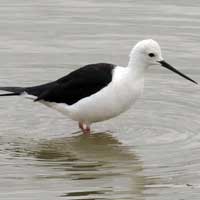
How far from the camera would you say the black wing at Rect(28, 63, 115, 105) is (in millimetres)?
11930

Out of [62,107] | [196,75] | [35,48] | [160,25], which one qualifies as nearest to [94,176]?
[62,107]

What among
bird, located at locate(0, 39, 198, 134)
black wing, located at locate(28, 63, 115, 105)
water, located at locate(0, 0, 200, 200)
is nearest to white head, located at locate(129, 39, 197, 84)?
bird, located at locate(0, 39, 198, 134)

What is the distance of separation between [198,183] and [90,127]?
2626mm

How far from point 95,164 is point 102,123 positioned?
1.81m

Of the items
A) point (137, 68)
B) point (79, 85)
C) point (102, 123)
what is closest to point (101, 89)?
point (79, 85)

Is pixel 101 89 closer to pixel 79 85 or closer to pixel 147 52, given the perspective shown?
pixel 79 85

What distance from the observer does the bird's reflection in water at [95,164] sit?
10.3m

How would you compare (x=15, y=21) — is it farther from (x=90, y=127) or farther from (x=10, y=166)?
(x=10, y=166)

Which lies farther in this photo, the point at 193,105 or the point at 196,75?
the point at 196,75

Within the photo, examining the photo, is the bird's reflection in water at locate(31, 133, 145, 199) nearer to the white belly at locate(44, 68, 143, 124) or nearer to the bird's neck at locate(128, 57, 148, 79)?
the white belly at locate(44, 68, 143, 124)

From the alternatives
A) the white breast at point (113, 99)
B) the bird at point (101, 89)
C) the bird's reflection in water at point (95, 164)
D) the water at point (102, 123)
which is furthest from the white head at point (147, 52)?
the bird's reflection in water at point (95, 164)

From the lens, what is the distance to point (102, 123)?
1306 centimetres

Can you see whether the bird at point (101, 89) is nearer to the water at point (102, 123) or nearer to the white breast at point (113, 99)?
the white breast at point (113, 99)

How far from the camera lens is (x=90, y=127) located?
12844mm
